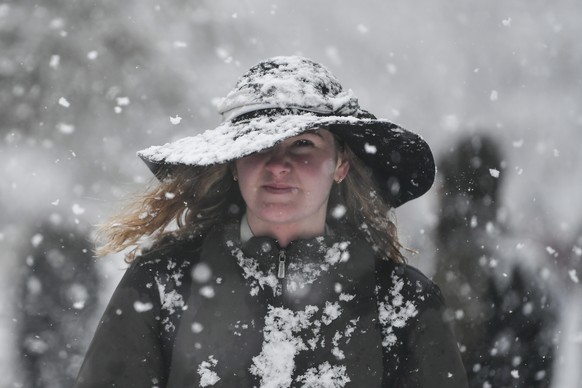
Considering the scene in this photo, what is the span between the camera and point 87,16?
15.4 m

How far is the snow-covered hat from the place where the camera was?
1694 millimetres

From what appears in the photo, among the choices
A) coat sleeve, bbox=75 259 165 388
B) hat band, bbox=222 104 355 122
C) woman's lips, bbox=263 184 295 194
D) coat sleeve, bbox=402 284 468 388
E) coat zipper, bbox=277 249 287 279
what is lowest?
A: coat sleeve, bbox=75 259 165 388

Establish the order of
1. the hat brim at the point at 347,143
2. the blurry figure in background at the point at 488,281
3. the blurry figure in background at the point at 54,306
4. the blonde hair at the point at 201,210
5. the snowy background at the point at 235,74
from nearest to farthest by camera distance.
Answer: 1. the hat brim at the point at 347,143
2. the blonde hair at the point at 201,210
3. the blurry figure in background at the point at 488,281
4. the snowy background at the point at 235,74
5. the blurry figure in background at the point at 54,306

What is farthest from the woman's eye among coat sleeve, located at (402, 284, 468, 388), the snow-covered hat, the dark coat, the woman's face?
coat sleeve, located at (402, 284, 468, 388)

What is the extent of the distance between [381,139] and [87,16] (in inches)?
604

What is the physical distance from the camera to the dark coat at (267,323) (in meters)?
1.73

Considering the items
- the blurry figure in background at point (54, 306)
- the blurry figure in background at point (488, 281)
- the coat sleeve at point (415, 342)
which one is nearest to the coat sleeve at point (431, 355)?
the coat sleeve at point (415, 342)

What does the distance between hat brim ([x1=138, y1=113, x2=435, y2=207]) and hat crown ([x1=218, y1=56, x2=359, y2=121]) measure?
0.05 meters

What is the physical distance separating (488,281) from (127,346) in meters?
8.11

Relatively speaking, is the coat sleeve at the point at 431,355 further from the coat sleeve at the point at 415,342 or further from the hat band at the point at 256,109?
the hat band at the point at 256,109

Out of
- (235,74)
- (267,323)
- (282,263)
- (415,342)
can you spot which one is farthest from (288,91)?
(235,74)

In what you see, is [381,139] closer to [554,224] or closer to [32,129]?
[554,224]

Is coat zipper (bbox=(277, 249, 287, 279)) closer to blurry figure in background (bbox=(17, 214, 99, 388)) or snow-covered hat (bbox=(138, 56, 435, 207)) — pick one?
snow-covered hat (bbox=(138, 56, 435, 207))

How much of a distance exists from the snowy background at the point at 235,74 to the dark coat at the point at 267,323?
674cm
